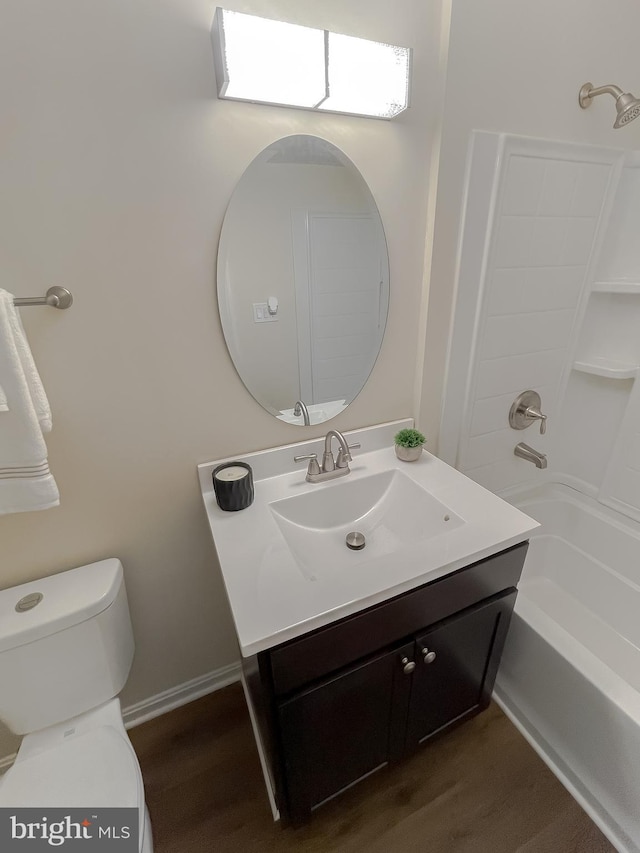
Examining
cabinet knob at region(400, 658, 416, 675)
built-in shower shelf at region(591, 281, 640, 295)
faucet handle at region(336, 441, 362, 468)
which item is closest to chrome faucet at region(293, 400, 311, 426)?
faucet handle at region(336, 441, 362, 468)

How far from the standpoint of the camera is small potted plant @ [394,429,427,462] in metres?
1.27

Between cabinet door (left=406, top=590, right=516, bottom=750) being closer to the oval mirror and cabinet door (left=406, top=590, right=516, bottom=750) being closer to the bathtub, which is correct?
the bathtub

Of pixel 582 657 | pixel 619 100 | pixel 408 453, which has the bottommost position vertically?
pixel 582 657

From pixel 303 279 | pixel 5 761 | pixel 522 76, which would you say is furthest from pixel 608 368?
pixel 5 761

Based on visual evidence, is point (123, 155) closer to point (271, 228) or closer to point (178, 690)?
point (271, 228)

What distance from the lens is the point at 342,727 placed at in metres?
0.92

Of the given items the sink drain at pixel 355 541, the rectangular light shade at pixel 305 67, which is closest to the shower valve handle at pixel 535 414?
the sink drain at pixel 355 541

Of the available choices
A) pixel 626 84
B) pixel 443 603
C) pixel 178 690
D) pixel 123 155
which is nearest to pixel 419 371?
pixel 443 603

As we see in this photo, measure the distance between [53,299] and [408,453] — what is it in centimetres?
105

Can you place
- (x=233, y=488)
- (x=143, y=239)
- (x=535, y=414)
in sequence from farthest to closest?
(x=535, y=414) → (x=233, y=488) → (x=143, y=239)

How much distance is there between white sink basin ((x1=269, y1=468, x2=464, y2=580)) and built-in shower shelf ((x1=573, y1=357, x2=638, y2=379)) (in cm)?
95

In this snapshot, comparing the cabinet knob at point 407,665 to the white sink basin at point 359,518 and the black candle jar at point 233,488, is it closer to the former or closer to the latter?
the white sink basin at point 359,518

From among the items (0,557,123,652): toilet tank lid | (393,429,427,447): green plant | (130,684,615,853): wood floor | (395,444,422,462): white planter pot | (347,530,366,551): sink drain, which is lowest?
(130,684,615,853): wood floor
